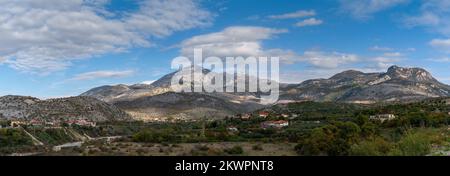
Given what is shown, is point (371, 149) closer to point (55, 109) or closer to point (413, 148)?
point (413, 148)

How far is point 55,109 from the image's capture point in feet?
504

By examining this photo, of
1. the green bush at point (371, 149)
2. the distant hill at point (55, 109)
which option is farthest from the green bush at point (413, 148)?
the distant hill at point (55, 109)

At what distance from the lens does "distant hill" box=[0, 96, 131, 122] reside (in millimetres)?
147462

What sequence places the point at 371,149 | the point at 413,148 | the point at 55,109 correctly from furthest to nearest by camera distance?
the point at 55,109 → the point at 371,149 → the point at 413,148

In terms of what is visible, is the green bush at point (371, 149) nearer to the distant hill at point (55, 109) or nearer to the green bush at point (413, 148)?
the green bush at point (413, 148)

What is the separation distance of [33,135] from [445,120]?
6339 cm

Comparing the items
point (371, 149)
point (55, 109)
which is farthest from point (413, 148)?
point (55, 109)

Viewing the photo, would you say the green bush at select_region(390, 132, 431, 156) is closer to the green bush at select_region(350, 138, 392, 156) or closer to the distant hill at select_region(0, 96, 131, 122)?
the green bush at select_region(350, 138, 392, 156)

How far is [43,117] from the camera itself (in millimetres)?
142500

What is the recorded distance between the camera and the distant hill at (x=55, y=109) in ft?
484

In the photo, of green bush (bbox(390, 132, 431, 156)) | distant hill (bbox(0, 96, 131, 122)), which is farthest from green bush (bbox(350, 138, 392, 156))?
distant hill (bbox(0, 96, 131, 122))

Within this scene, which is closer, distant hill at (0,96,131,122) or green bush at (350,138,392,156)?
green bush at (350,138,392,156)
